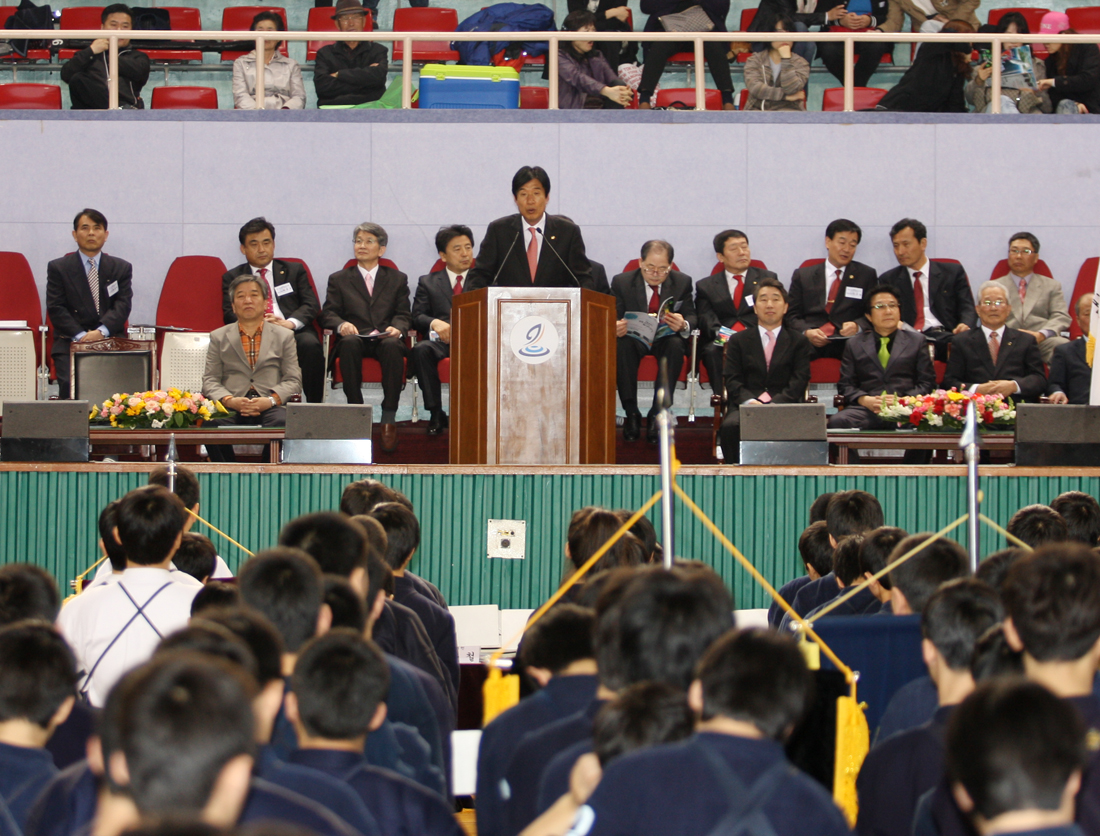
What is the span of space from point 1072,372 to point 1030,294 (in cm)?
128

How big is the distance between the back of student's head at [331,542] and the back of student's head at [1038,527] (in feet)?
7.40

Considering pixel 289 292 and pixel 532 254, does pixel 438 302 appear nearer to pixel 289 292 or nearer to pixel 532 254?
pixel 289 292

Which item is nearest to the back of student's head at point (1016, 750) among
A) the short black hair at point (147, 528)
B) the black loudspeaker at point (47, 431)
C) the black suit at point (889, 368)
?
the short black hair at point (147, 528)

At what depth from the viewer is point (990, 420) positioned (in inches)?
259

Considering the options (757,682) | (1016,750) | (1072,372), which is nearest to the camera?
(1016,750)

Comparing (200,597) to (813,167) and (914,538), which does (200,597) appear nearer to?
(914,538)

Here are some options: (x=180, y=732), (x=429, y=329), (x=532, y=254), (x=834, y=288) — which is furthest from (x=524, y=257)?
(x=180, y=732)

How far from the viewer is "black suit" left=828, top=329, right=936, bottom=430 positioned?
24.9 feet

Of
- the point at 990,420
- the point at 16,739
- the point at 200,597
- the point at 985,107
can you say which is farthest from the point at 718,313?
the point at 16,739

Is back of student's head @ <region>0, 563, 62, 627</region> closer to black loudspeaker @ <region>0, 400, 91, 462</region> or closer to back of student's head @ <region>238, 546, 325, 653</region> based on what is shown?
back of student's head @ <region>238, 546, 325, 653</region>

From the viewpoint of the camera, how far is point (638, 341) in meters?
7.92

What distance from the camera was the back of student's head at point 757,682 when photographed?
1.65 meters

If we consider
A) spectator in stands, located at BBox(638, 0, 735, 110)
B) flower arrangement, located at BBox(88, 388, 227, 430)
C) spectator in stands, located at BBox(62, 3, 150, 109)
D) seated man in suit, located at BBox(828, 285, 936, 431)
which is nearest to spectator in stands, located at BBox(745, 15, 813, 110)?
spectator in stands, located at BBox(638, 0, 735, 110)

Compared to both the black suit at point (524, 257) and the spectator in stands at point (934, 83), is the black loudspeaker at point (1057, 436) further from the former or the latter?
the spectator in stands at point (934, 83)
